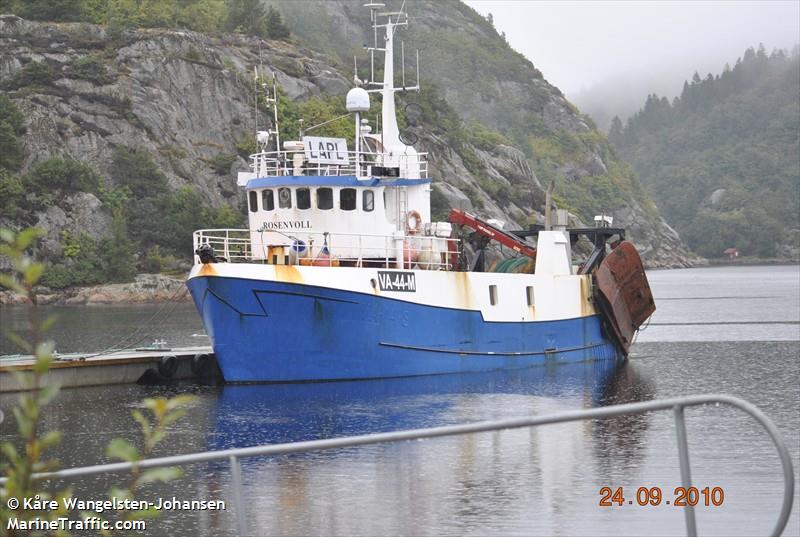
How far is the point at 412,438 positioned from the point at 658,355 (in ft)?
120

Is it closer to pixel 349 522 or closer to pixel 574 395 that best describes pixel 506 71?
pixel 574 395

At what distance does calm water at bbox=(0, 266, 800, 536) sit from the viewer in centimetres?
874

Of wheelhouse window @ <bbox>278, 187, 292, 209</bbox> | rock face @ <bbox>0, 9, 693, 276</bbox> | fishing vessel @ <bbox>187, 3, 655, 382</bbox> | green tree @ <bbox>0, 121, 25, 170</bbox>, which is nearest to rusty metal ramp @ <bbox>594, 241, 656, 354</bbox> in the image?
fishing vessel @ <bbox>187, 3, 655, 382</bbox>

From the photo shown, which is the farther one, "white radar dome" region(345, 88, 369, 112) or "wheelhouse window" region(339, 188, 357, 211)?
"white radar dome" region(345, 88, 369, 112)

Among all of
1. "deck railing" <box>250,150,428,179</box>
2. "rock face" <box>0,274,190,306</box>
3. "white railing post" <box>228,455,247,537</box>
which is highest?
"deck railing" <box>250,150,428,179</box>

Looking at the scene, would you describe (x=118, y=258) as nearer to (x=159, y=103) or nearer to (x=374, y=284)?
(x=159, y=103)

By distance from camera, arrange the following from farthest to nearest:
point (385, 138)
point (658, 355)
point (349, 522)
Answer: point (658, 355) < point (385, 138) < point (349, 522)

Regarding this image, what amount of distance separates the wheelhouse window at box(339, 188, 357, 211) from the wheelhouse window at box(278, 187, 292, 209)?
147 centimetres

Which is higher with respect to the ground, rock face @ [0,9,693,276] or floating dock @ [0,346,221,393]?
rock face @ [0,9,693,276]

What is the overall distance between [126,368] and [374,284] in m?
7.77

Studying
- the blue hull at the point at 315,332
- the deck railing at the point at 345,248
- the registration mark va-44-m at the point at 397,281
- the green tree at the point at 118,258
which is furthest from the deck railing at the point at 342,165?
the green tree at the point at 118,258

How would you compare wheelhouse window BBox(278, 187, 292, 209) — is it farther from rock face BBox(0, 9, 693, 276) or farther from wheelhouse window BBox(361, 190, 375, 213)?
rock face BBox(0, 9, 693, 276)

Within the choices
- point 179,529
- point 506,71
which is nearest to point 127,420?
point 179,529

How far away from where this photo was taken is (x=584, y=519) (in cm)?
908
